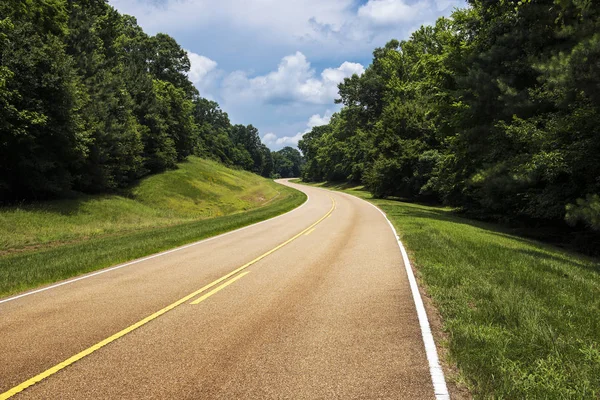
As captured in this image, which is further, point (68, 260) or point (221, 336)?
point (68, 260)

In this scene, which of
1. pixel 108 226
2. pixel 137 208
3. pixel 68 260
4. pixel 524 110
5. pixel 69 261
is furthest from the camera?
pixel 137 208

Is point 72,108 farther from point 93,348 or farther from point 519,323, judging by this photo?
point 519,323

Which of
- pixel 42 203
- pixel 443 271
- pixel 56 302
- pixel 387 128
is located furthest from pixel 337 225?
pixel 387 128

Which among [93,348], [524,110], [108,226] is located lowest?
[108,226]

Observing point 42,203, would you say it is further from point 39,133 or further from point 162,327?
point 162,327

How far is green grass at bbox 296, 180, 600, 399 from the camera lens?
367 cm

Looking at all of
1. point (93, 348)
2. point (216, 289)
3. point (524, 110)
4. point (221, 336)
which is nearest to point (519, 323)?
point (221, 336)

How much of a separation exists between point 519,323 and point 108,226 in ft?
76.8

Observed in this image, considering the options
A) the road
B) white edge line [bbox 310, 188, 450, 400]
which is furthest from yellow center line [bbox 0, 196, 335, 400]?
white edge line [bbox 310, 188, 450, 400]

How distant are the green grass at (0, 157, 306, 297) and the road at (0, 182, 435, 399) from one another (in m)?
2.43

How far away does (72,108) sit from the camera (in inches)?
947

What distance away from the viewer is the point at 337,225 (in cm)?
1972

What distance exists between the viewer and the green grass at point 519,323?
12.1 ft

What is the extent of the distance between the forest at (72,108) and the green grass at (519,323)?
2208cm
